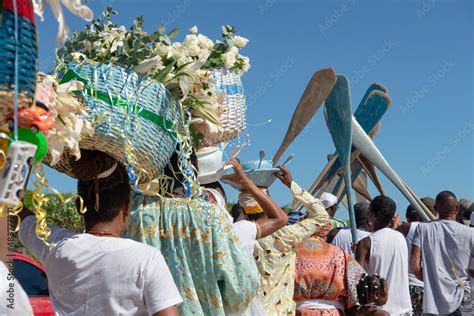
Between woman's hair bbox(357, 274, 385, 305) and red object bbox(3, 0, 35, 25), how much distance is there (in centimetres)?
391

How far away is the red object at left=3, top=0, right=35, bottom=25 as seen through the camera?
1479 mm

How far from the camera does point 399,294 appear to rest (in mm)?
6086

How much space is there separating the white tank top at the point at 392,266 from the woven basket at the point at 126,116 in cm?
379

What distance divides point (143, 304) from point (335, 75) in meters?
12.7

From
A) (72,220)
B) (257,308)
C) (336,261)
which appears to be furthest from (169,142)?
(72,220)

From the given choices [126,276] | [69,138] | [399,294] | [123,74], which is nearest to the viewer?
[69,138]

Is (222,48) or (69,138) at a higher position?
(222,48)

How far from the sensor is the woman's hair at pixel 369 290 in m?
5.02

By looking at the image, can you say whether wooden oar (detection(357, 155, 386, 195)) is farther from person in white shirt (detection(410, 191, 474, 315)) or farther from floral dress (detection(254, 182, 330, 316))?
floral dress (detection(254, 182, 330, 316))

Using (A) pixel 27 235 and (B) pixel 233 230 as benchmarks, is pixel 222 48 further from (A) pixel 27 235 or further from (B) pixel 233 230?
(A) pixel 27 235

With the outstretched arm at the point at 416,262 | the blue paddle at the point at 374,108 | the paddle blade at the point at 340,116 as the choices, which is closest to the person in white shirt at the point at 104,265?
the outstretched arm at the point at 416,262

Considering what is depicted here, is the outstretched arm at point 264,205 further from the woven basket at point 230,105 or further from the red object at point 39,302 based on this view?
the red object at point 39,302

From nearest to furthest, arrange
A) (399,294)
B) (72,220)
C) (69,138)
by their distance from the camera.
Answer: (69,138), (399,294), (72,220)

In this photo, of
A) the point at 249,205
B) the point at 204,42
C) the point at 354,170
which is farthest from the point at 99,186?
the point at 354,170
